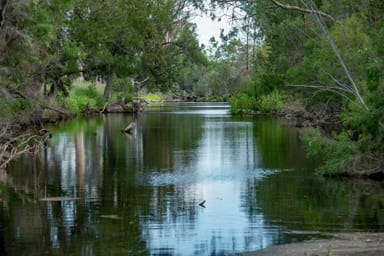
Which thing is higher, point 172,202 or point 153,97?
point 153,97

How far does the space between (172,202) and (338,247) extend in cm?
762

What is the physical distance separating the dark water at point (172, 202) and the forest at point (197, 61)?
190cm

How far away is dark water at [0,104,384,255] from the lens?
15224mm

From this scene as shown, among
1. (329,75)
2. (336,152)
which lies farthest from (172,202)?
(329,75)

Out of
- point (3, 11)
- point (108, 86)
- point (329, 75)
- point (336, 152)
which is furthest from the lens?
point (108, 86)

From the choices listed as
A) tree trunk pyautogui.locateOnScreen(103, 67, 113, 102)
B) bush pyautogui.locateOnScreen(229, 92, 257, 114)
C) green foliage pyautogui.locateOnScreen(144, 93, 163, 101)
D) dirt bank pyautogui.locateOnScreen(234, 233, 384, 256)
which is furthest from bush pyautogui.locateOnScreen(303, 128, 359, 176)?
green foliage pyautogui.locateOnScreen(144, 93, 163, 101)

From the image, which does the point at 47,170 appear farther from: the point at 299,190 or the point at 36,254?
the point at 36,254

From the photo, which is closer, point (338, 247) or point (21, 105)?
point (338, 247)

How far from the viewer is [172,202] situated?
1998cm

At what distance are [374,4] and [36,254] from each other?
1297cm

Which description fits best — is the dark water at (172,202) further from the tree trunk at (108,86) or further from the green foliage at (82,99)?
the tree trunk at (108,86)

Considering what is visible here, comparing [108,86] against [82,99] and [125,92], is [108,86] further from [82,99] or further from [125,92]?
[125,92]

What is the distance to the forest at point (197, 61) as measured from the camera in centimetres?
2291

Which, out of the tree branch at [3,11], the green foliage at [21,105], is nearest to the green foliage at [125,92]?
the green foliage at [21,105]
